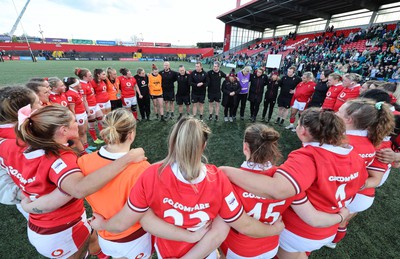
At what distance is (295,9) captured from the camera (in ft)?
78.6

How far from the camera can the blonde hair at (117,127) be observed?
1.42 m

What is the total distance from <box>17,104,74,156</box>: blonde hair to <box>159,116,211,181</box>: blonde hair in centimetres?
94

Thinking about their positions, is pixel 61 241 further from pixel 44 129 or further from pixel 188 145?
pixel 188 145

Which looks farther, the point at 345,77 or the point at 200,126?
the point at 345,77

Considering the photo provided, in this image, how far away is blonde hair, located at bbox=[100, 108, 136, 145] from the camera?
1.42m

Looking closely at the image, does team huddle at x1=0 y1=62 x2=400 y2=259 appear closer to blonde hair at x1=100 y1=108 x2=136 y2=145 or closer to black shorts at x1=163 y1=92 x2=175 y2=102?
blonde hair at x1=100 y1=108 x2=136 y2=145

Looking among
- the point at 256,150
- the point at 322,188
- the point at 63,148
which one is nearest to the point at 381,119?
the point at 322,188

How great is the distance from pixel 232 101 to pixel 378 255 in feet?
17.5

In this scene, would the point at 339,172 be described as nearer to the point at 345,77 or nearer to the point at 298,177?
the point at 298,177

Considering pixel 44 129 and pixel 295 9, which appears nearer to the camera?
pixel 44 129

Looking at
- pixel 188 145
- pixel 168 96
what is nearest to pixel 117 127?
pixel 188 145

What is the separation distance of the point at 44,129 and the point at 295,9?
30.6 metres

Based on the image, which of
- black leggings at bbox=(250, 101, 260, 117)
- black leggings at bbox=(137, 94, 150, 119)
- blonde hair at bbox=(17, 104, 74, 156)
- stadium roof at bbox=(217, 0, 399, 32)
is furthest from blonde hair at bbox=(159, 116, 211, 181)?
stadium roof at bbox=(217, 0, 399, 32)

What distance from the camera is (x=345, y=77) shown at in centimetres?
486
